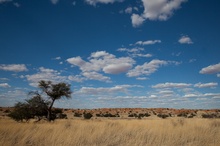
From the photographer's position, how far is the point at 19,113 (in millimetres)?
30000

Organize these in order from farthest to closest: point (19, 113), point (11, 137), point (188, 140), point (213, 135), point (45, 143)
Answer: point (19, 113) → point (213, 135) → point (188, 140) → point (11, 137) → point (45, 143)

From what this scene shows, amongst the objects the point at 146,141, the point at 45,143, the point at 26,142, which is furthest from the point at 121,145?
the point at 26,142

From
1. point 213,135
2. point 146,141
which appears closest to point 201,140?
point 213,135

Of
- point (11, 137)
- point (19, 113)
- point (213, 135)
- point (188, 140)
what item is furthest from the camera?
point (19, 113)

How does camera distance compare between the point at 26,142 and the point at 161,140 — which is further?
the point at 161,140

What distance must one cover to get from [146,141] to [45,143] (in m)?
4.79

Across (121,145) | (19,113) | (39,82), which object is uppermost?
(39,82)

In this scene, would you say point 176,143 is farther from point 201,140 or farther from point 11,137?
point 11,137

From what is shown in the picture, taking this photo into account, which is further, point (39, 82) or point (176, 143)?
point (39, 82)

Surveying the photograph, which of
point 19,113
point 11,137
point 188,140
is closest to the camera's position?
point 11,137

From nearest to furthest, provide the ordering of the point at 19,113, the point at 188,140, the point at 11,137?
the point at 11,137, the point at 188,140, the point at 19,113

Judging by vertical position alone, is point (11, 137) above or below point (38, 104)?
below

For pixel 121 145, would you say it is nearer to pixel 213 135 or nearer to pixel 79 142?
pixel 79 142

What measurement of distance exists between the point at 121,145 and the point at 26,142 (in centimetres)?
443
